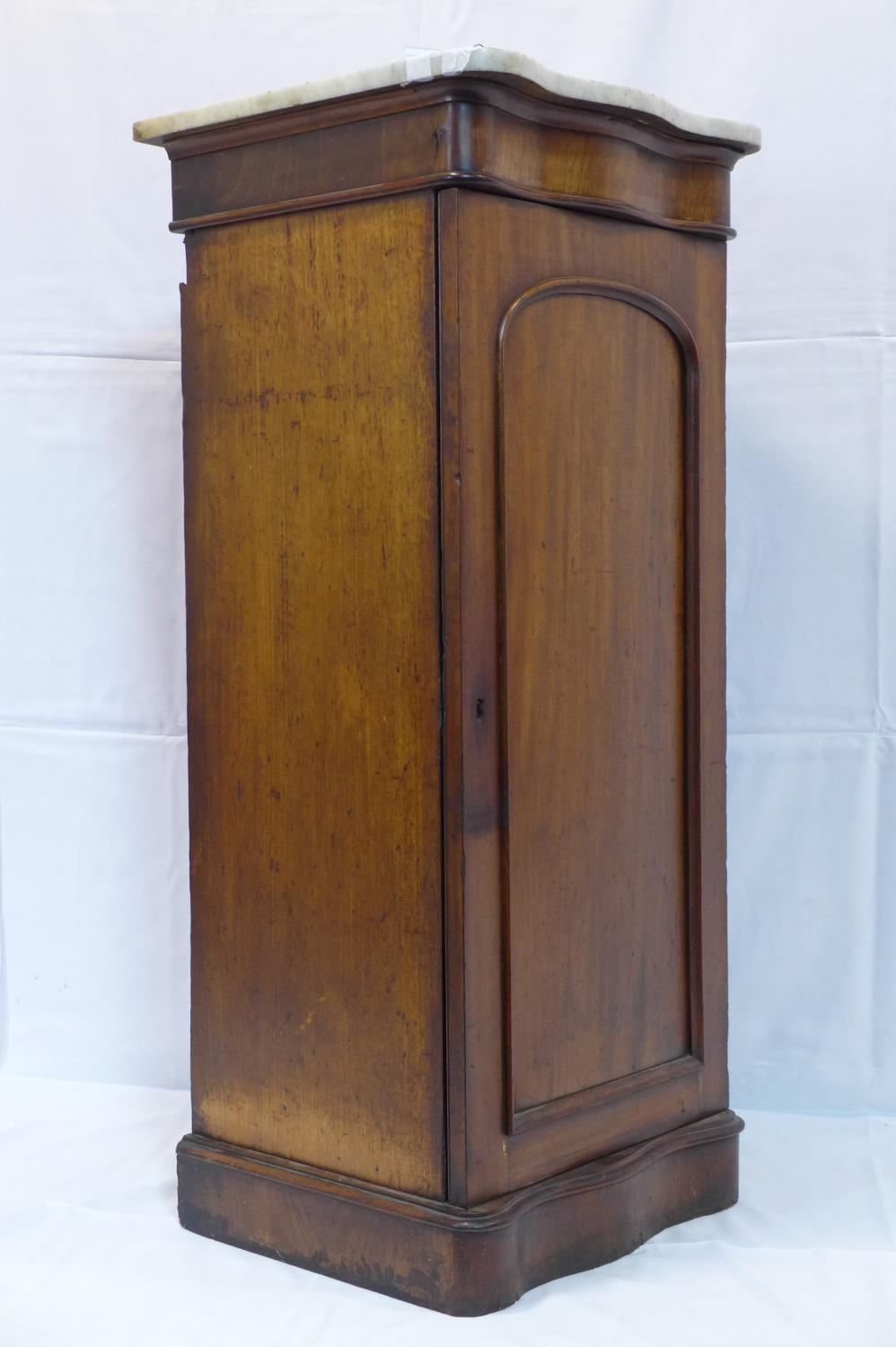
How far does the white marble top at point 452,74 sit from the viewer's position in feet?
5.77

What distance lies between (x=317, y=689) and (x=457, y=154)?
62cm

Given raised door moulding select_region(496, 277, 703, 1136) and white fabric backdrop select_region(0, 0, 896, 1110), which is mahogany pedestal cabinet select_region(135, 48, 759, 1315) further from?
white fabric backdrop select_region(0, 0, 896, 1110)

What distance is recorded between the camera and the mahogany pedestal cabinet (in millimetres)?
1862

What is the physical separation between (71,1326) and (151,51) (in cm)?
188

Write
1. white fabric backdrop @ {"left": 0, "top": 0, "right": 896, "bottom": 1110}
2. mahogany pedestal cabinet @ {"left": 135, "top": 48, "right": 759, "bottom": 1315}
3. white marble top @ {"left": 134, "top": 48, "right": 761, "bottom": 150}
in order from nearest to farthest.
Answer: white marble top @ {"left": 134, "top": 48, "right": 761, "bottom": 150}
mahogany pedestal cabinet @ {"left": 135, "top": 48, "right": 759, "bottom": 1315}
white fabric backdrop @ {"left": 0, "top": 0, "right": 896, "bottom": 1110}

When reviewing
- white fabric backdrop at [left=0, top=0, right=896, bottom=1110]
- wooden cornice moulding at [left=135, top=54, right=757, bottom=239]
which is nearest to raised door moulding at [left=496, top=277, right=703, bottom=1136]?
wooden cornice moulding at [left=135, top=54, right=757, bottom=239]

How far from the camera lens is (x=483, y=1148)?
1.90 m

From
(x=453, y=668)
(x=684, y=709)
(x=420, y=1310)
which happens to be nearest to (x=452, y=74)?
(x=453, y=668)

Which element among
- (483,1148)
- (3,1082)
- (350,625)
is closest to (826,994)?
(483,1148)

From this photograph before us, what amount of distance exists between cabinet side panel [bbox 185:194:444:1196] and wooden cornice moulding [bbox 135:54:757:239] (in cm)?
4

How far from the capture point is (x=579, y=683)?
2.01 m

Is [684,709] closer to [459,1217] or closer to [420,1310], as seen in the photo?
[459,1217]

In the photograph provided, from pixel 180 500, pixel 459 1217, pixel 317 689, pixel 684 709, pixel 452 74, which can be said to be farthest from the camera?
pixel 180 500

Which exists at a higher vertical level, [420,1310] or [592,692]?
[592,692]
